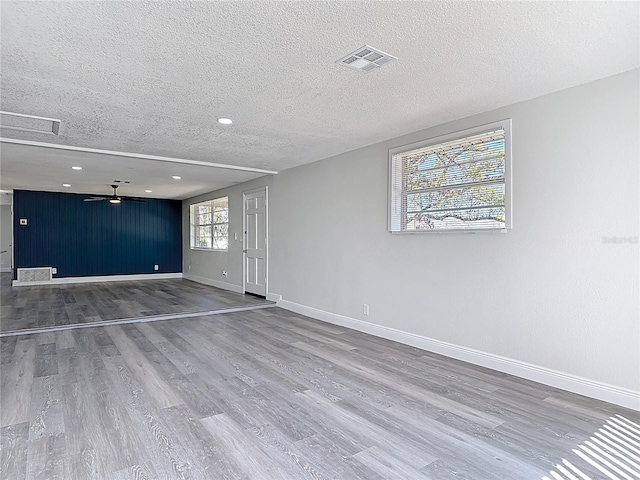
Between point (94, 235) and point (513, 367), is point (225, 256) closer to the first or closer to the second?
point (94, 235)

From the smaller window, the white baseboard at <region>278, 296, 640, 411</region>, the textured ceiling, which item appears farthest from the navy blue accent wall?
the white baseboard at <region>278, 296, 640, 411</region>

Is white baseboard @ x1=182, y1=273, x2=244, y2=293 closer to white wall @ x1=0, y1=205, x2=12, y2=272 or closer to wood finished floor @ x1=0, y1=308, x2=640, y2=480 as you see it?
wood finished floor @ x1=0, y1=308, x2=640, y2=480

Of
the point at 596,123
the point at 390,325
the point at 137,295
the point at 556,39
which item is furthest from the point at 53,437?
the point at 137,295

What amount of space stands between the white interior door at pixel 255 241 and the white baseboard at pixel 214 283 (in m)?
0.40

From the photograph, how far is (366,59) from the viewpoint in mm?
2564

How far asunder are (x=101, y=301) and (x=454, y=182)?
6.47 metres

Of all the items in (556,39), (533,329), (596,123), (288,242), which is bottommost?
(533,329)

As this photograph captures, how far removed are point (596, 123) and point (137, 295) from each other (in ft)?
25.7

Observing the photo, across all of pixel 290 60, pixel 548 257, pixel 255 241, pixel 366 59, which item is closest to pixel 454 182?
pixel 548 257

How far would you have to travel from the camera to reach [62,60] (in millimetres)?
2564

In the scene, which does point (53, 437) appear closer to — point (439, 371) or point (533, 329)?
point (439, 371)

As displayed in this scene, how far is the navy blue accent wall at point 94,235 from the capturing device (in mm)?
9414

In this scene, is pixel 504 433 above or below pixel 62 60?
below

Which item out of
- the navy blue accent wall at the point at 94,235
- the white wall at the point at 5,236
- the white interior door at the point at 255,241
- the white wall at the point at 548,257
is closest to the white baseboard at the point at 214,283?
the white interior door at the point at 255,241
